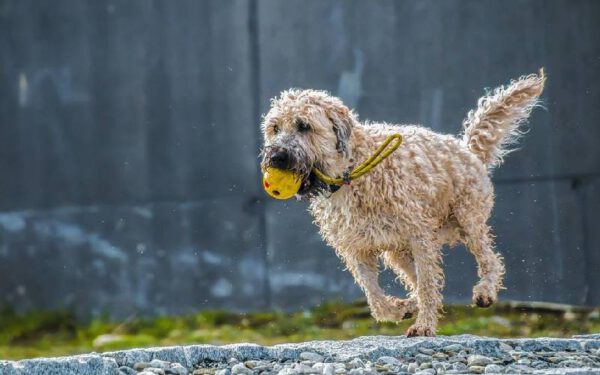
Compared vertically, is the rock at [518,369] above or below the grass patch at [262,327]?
above

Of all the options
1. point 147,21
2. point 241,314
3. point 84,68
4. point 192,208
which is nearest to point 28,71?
point 84,68

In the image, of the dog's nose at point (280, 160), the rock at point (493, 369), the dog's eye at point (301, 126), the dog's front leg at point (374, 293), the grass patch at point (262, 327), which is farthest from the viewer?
the grass patch at point (262, 327)

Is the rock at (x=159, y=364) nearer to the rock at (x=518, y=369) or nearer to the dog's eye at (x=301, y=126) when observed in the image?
the dog's eye at (x=301, y=126)

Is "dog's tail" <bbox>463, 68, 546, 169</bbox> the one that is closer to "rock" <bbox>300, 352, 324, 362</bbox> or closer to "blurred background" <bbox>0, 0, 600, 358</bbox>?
"blurred background" <bbox>0, 0, 600, 358</bbox>

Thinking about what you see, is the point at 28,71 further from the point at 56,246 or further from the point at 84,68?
the point at 56,246

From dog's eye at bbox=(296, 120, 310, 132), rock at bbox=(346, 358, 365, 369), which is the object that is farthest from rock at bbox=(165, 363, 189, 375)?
dog's eye at bbox=(296, 120, 310, 132)

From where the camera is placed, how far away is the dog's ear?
21.5ft

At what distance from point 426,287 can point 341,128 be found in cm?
112

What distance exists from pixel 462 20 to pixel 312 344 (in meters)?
3.90

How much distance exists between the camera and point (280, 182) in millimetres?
6281

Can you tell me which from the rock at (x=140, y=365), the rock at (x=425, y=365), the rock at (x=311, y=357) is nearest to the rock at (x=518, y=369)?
the rock at (x=425, y=365)

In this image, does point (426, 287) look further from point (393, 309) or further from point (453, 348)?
point (453, 348)

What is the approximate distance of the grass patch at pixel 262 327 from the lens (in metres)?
9.05

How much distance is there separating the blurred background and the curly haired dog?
1605mm
